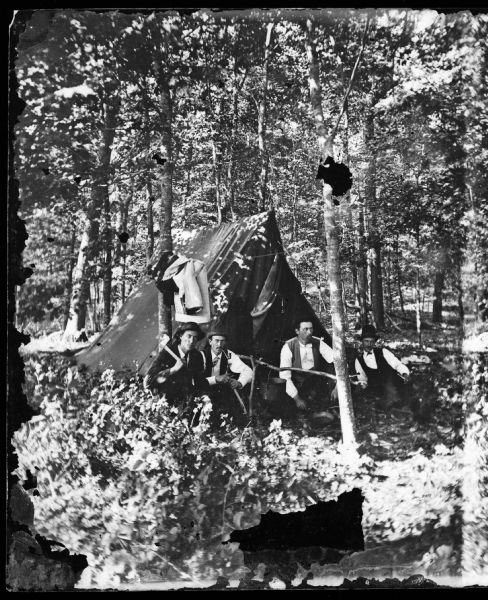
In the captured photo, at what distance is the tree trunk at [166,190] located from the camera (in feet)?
9.71

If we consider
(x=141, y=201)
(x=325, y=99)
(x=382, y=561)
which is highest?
(x=325, y=99)

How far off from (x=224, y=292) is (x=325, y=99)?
4.81 feet

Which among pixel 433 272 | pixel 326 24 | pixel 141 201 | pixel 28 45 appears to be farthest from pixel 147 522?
pixel 326 24

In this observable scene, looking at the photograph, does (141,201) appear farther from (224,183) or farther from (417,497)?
(417,497)

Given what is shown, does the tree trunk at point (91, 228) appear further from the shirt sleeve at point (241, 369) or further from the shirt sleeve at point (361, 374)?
the shirt sleeve at point (361, 374)

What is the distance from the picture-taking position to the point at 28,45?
293cm

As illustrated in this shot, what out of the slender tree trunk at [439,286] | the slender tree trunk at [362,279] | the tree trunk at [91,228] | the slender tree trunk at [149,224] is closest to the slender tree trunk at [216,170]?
the slender tree trunk at [149,224]

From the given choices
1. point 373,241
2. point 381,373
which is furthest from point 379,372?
point 373,241

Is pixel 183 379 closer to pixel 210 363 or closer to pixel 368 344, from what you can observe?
pixel 210 363

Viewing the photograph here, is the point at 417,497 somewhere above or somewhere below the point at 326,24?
below

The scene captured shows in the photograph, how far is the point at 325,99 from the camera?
2953 millimetres

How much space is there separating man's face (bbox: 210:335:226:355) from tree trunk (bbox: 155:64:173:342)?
0.30 meters

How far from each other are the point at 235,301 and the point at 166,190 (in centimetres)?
89

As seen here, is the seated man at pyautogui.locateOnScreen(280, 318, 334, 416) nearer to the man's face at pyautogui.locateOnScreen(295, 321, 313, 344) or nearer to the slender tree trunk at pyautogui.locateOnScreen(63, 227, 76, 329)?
the man's face at pyautogui.locateOnScreen(295, 321, 313, 344)
